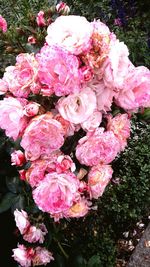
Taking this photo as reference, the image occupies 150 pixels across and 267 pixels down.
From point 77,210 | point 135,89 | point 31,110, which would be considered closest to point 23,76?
point 31,110

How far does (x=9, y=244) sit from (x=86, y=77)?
123 cm

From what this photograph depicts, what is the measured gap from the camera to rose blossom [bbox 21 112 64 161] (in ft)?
4.67

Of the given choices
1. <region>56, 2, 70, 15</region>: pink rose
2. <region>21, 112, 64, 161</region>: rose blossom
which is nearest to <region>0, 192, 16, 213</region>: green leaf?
<region>21, 112, 64, 161</region>: rose blossom

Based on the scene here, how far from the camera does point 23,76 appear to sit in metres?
1.52

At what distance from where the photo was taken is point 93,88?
59.1 inches

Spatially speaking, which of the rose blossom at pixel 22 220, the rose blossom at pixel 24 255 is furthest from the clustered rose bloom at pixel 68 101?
the rose blossom at pixel 24 255

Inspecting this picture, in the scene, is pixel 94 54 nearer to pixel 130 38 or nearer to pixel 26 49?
pixel 26 49

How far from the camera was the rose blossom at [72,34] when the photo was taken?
4.65 ft

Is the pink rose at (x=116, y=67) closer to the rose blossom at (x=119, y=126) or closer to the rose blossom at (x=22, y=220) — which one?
the rose blossom at (x=119, y=126)

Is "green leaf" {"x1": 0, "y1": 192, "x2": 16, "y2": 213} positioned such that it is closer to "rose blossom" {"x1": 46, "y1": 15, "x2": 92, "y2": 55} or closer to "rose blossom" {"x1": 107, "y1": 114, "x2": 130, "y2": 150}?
"rose blossom" {"x1": 107, "y1": 114, "x2": 130, "y2": 150}

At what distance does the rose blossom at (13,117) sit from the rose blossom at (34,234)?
0.48 m

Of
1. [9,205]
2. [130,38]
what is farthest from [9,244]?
[130,38]

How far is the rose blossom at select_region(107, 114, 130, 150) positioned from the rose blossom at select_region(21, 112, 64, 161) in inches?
8.8

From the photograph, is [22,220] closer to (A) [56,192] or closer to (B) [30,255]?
(B) [30,255]
